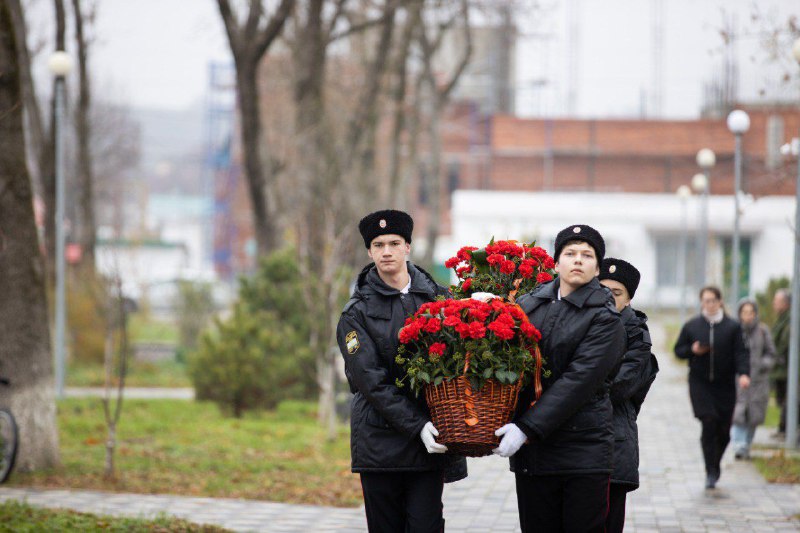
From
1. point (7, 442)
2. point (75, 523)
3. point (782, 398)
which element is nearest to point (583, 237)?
point (75, 523)

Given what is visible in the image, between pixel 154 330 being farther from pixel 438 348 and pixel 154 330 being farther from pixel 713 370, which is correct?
pixel 438 348

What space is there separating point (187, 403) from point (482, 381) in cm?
1409

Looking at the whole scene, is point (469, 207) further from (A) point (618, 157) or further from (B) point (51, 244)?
(B) point (51, 244)

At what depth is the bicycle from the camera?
34.3 feet

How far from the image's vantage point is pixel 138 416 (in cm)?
1695

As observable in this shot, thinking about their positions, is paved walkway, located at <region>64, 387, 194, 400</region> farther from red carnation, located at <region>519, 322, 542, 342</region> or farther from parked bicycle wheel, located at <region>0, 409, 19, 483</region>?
red carnation, located at <region>519, 322, 542, 342</region>

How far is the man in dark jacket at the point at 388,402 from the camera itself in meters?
5.71

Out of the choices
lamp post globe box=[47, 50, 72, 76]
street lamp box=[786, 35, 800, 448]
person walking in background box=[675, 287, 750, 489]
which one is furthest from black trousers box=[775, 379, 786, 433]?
lamp post globe box=[47, 50, 72, 76]

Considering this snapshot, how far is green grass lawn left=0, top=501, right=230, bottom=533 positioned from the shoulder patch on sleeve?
286 centimetres

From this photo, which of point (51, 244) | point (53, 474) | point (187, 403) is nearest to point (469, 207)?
point (51, 244)

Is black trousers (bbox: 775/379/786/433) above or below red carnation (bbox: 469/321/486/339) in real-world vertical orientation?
below

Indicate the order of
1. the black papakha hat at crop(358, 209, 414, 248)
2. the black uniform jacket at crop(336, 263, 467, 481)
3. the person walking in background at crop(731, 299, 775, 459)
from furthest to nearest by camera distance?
the person walking in background at crop(731, 299, 775, 459) < the black papakha hat at crop(358, 209, 414, 248) < the black uniform jacket at crop(336, 263, 467, 481)

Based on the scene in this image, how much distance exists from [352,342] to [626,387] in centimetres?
162

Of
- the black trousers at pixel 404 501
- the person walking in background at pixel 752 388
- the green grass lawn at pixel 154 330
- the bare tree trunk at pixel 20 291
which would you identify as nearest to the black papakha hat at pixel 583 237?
the black trousers at pixel 404 501
